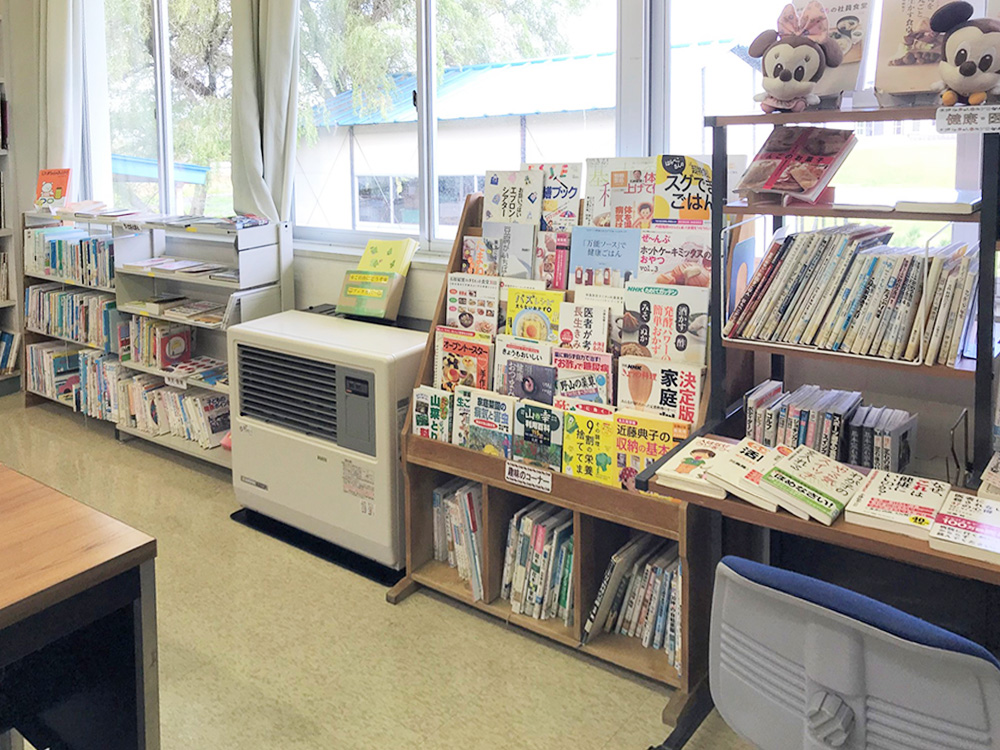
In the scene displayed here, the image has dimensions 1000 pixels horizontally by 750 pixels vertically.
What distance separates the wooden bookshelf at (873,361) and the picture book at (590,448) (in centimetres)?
42

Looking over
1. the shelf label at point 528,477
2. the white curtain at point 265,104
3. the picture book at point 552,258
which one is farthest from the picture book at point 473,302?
the white curtain at point 265,104

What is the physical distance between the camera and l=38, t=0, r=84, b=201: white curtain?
4.41m

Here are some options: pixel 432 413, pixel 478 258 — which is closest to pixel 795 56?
pixel 478 258

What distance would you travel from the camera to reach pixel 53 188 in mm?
4352

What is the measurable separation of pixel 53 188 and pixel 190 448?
1.70m

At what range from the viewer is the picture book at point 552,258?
238 centimetres

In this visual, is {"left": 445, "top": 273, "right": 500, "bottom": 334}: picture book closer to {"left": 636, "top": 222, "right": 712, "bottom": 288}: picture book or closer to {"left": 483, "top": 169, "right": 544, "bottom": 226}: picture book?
{"left": 483, "top": 169, "right": 544, "bottom": 226}: picture book

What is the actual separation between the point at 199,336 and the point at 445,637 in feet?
7.63

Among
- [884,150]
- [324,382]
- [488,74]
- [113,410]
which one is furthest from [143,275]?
[884,150]

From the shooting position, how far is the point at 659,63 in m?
2.57

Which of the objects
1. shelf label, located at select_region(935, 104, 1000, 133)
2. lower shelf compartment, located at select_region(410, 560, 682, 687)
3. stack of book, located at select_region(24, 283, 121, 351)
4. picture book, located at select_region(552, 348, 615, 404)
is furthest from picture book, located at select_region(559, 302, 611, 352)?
stack of book, located at select_region(24, 283, 121, 351)

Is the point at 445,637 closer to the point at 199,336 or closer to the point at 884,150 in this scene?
the point at 884,150

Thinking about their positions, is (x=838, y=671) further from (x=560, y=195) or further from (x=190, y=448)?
(x=190, y=448)

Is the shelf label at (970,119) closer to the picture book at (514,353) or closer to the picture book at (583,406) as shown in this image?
the picture book at (583,406)
